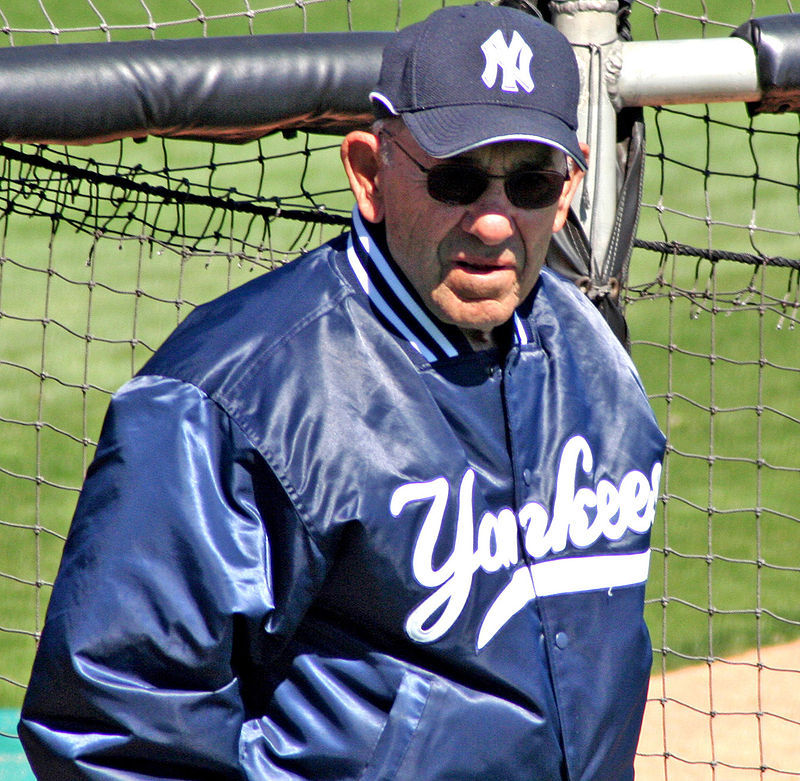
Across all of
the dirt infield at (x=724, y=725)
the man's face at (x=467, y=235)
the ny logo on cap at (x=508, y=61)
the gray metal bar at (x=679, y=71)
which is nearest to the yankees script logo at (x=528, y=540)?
the man's face at (x=467, y=235)

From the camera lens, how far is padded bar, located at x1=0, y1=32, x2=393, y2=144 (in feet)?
7.38

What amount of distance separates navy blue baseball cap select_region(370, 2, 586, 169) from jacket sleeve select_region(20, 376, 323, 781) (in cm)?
48

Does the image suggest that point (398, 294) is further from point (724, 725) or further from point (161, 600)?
point (724, 725)

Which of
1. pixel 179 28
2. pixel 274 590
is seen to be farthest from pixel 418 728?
pixel 179 28

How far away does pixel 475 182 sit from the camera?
1.70 meters

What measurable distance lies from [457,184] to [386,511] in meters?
0.45

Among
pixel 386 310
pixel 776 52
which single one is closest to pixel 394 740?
pixel 386 310

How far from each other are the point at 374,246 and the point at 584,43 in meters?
0.89

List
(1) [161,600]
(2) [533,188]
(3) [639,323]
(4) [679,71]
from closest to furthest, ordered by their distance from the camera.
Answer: (1) [161,600], (2) [533,188], (4) [679,71], (3) [639,323]

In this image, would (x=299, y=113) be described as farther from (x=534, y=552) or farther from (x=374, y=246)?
(x=534, y=552)

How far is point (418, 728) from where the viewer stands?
1632mm

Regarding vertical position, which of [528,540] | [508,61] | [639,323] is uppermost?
[508,61]

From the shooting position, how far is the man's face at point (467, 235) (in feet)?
5.58

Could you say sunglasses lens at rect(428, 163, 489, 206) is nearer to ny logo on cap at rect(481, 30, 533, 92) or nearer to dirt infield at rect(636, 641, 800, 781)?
ny logo on cap at rect(481, 30, 533, 92)
